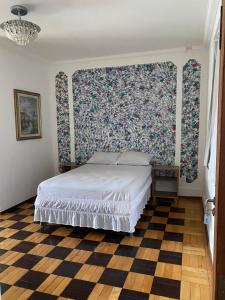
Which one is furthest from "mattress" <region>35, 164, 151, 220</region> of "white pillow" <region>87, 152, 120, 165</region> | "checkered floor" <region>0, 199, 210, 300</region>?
"white pillow" <region>87, 152, 120, 165</region>

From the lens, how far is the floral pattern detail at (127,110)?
4.14 m

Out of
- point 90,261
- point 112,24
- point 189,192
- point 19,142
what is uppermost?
point 112,24

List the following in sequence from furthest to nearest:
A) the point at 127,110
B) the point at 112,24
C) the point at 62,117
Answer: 1. the point at 62,117
2. the point at 127,110
3. the point at 112,24

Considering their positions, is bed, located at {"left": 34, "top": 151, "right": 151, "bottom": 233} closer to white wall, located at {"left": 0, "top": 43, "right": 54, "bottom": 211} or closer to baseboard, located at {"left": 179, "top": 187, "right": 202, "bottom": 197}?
white wall, located at {"left": 0, "top": 43, "right": 54, "bottom": 211}

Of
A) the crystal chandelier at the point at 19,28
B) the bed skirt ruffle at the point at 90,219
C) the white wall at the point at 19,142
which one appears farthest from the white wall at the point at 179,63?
the crystal chandelier at the point at 19,28

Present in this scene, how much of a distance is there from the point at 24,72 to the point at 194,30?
9.01 feet

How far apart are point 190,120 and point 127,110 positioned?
3.69ft

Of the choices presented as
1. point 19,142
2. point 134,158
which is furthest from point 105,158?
point 19,142

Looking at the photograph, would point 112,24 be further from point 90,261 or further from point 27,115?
point 90,261

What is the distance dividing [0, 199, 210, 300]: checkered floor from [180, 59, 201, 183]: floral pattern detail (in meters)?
1.12

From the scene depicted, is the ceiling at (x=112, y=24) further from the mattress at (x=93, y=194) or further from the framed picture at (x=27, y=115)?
the mattress at (x=93, y=194)

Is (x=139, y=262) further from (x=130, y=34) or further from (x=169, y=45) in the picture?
(x=169, y=45)

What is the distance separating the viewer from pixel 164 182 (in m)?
4.27

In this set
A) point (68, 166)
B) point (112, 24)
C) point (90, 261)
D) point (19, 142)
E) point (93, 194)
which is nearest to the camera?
point (90, 261)
